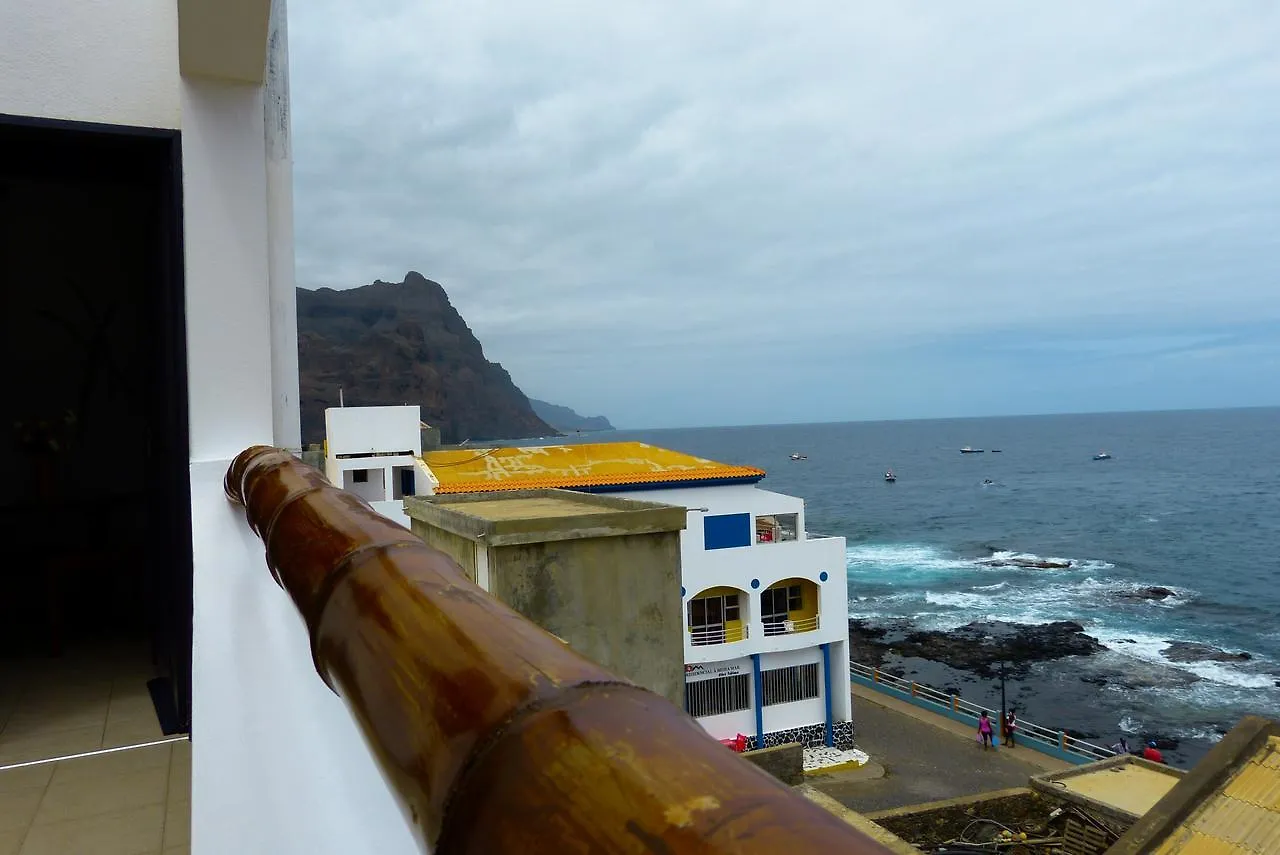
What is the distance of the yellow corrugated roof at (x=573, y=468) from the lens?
61.0 feet

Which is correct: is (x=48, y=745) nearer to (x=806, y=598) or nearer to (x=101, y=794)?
(x=101, y=794)

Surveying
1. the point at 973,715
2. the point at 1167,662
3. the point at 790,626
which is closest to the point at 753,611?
the point at 790,626

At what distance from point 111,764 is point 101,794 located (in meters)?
0.27

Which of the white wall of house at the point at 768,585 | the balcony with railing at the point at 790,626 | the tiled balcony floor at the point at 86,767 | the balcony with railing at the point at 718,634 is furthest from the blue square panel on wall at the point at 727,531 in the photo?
the tiled balcony floor at the point at 86,767

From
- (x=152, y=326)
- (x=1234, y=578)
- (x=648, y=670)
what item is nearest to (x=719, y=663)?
(x=648, y=670)

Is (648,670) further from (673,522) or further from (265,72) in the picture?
(265,72)

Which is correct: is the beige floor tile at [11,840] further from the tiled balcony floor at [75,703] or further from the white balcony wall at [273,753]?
the white balcony wall at [273,753]

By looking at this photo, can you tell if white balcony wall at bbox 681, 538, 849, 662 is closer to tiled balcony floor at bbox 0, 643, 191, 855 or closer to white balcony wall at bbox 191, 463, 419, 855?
tiled balcony floor at bbox 0, 643, 191, 855

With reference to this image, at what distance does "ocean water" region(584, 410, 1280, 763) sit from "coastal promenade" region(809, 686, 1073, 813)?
7.43 metres

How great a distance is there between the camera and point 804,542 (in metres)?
17.8

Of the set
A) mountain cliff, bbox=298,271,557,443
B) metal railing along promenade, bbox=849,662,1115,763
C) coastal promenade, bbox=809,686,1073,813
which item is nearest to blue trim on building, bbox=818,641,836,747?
coastal promenade, bbox=809,686,1073,813

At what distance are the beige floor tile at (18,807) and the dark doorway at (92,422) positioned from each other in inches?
31.6

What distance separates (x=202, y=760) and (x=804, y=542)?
16809 millimetres

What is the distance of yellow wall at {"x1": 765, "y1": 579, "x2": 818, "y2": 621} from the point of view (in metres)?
18.3
